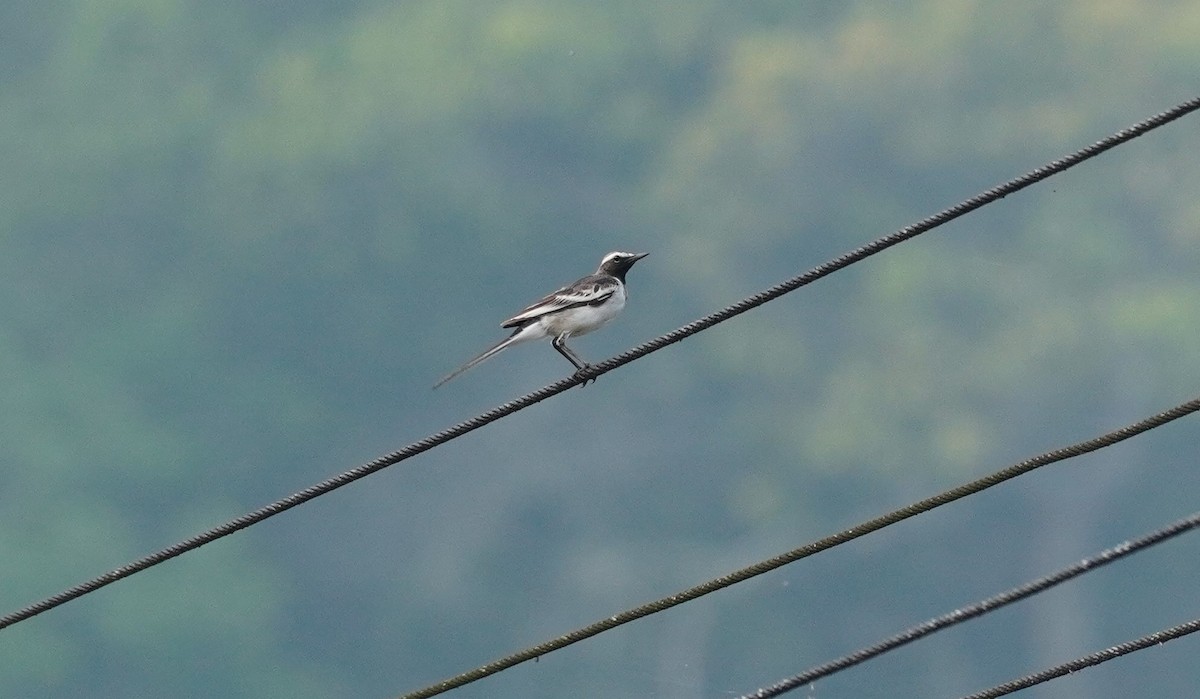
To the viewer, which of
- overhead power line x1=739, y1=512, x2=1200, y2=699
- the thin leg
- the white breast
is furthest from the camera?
the white breast

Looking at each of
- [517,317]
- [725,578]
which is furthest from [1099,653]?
[517,317]

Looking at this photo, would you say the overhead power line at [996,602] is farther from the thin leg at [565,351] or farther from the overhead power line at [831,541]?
the thin leg at [565,351]

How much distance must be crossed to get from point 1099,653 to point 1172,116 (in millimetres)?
2666

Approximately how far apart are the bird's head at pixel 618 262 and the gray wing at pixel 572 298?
590 millimetres

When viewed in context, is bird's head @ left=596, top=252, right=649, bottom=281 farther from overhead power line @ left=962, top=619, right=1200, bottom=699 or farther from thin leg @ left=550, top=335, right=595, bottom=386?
overhead power line @ left=962, top=619, right=1200, bottom=699

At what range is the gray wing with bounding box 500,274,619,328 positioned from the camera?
53.7 ft

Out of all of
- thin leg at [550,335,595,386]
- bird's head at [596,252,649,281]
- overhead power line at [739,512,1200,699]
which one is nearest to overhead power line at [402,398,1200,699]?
overhead power line at [739,512,1200,699]

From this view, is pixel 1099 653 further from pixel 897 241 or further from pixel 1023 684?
pixel 897 241

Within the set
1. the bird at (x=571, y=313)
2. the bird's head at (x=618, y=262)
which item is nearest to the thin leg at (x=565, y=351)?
the bird at (x=571, y=313)

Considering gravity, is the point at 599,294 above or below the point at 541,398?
above

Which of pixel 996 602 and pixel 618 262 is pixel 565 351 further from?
pixel 996 602

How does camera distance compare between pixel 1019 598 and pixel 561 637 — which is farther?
pixel 561 637

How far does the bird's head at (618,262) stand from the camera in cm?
1825

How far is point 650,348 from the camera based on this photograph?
1082 centimetres
